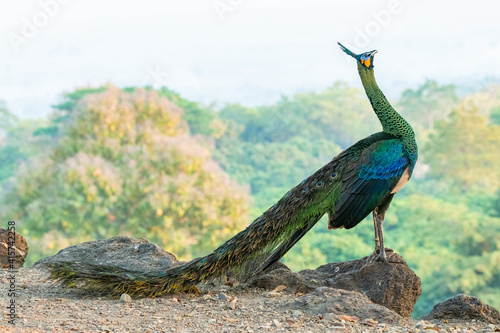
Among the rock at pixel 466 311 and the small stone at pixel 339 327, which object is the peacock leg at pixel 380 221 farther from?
the small stone at pixel 339 327

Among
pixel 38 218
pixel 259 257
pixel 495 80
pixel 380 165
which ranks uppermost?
pixel 495 80

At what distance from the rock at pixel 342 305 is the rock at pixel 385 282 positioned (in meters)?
0.36

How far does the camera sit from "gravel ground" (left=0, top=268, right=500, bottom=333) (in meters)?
4.36

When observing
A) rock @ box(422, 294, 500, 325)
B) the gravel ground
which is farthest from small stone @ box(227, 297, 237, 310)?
rock @ box(422, 294, 500, 325)

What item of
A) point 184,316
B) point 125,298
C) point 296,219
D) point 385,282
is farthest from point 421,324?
point 125,298

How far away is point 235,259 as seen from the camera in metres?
5.12

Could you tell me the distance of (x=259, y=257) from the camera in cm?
515

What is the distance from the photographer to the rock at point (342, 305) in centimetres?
460

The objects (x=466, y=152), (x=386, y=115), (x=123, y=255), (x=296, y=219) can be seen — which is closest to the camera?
(x=296, y=219)

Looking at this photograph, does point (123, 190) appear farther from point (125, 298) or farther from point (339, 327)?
point (339, 327)

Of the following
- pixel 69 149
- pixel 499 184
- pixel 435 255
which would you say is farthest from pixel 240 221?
pixel 499 184

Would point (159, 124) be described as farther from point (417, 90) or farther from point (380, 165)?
point (417, 90)

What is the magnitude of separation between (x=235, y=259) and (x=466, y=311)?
1795 millimetres

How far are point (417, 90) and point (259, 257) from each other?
29.1 metres
